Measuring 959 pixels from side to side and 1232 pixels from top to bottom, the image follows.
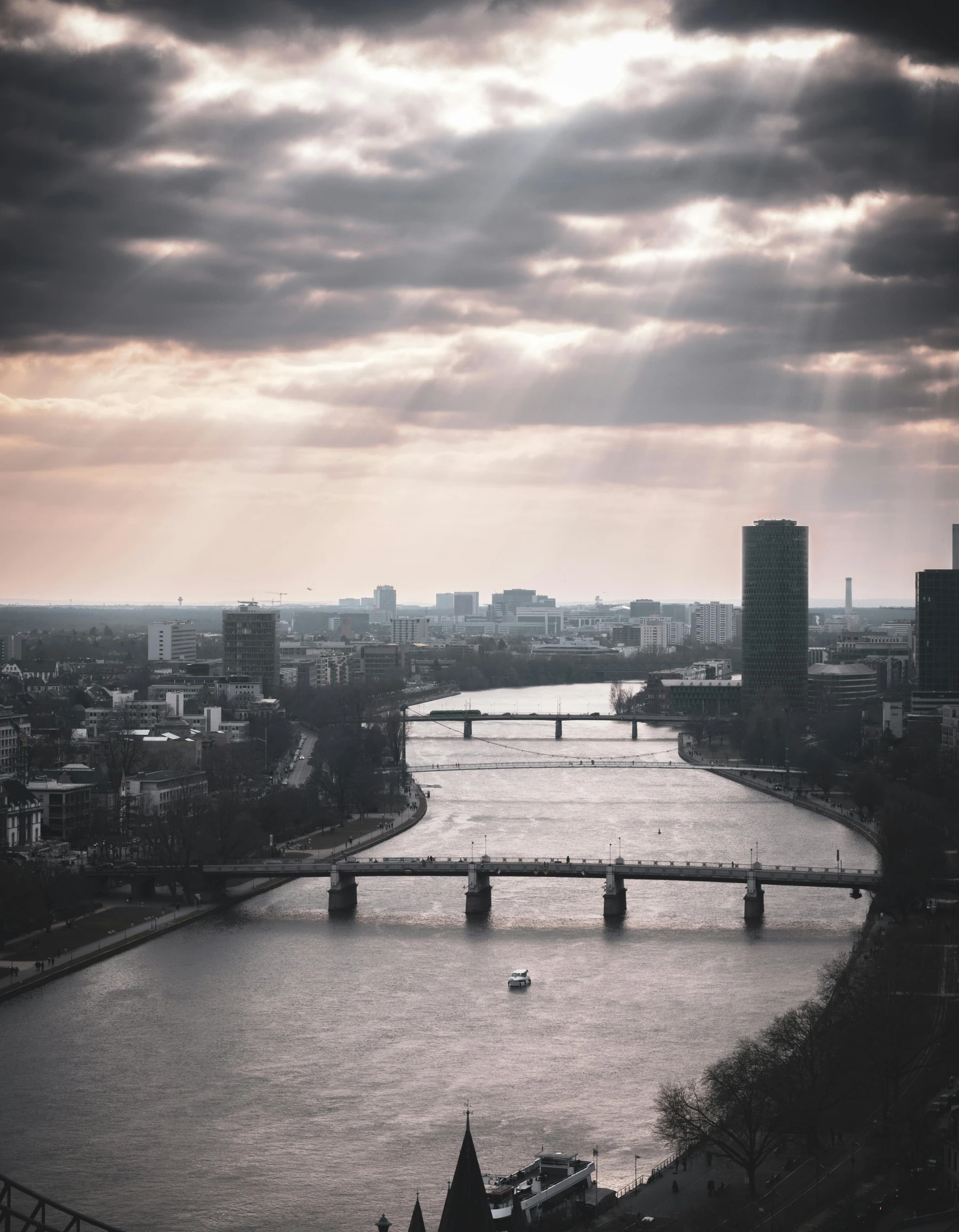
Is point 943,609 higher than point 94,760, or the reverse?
point 943,609

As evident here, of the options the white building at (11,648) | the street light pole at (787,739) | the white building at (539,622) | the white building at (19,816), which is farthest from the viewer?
the white building at (539,622)

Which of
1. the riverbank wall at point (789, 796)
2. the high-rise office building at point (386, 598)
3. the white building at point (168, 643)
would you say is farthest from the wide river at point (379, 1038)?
the high-rise office building at point (386, 598)

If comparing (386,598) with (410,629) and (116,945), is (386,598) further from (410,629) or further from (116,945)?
(116,945)

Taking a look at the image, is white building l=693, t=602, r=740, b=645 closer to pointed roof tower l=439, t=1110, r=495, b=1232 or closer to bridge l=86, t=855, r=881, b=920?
bridge l=86, t=855, r=881, b=920

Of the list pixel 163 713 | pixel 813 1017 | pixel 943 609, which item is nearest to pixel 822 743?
pixel 943 609

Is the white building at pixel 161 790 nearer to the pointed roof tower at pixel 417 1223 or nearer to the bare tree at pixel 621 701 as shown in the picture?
the pointed roof tower at pixel 417 1223

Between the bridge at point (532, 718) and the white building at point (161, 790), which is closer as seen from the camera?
the white building at point (161, 790)

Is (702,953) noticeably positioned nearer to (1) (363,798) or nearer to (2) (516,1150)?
(2) (516,1150)
